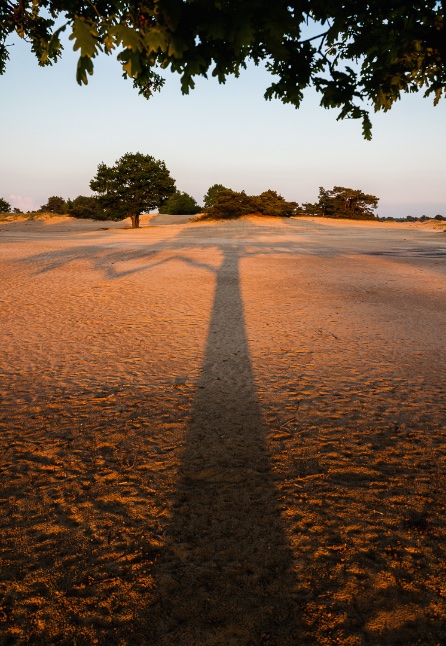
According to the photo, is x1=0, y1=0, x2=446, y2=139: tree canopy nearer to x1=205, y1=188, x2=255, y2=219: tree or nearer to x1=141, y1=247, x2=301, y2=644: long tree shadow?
x1=141, y1=247, x2=301, y2=644: long tree shadow

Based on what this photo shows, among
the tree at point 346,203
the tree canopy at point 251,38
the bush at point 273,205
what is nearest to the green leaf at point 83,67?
the tree canopy at point 251,38

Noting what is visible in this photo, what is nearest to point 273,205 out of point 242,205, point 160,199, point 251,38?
point 242,205

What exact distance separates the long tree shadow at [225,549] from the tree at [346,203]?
5526 cm

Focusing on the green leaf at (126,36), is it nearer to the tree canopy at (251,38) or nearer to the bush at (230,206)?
the tree canopy at (251,38)

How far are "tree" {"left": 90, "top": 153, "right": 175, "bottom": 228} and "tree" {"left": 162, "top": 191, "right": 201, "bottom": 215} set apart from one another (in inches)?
701

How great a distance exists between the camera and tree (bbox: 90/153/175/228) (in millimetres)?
37844

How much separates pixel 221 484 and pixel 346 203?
58.3 m

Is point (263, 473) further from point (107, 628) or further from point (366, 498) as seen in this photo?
point (107, 628)

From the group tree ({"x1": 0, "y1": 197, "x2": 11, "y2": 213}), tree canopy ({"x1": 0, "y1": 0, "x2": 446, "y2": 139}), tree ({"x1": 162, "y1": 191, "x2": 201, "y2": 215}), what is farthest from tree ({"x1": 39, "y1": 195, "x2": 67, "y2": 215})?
tree canopy ({"x1": 0, "y1": 0, "x2": 446, "y2": 139})

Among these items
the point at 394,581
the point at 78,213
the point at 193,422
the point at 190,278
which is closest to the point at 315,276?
the point at 190,278

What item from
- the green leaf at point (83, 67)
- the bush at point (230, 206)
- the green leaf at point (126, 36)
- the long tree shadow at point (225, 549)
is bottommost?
the long tree shadow at point (225, 549)

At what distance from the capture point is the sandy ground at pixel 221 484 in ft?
4.79

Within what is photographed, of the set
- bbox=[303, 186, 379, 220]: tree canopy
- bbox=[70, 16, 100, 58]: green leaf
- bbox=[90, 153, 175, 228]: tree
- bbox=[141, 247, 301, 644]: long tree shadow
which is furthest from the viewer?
bbox=[303, 186, 379, 220]: tree canopy

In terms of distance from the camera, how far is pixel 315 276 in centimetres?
955
